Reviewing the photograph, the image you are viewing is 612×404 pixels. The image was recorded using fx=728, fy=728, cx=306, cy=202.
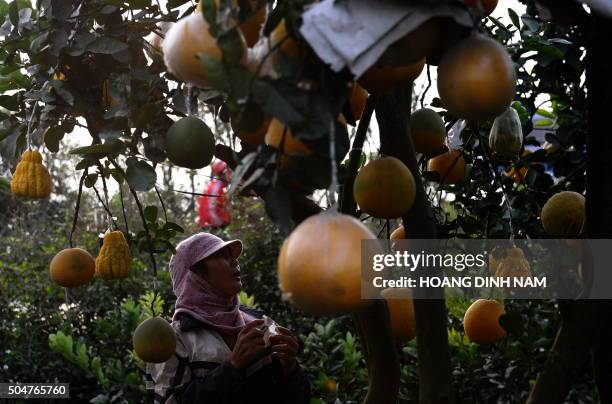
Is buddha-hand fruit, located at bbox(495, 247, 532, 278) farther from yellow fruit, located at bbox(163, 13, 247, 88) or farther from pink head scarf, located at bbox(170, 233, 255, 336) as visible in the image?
yellow fruit, located at bbox(163, 13, 247, 88)

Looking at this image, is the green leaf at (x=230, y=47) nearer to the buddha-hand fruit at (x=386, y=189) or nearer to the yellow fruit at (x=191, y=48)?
the yellow fruit at (x=191, y=48)

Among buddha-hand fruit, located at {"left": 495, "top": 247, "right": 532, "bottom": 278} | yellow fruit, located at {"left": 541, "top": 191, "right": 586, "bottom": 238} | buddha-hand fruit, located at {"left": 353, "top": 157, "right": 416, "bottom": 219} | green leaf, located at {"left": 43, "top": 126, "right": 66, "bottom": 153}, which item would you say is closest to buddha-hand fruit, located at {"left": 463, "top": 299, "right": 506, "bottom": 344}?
buddha-hand fruit, located at {"left": 495, "top": 247, "right": 532, "bottom": 278}

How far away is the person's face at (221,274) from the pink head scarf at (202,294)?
19 millimetres

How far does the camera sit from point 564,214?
1.72m

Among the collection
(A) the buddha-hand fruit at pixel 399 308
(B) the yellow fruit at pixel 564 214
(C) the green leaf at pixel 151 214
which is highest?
(C) the green leaf at pixel 151 214

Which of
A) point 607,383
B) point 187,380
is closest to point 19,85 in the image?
point 187,380

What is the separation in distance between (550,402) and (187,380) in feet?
3.67

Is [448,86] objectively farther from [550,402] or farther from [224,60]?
[550,402]

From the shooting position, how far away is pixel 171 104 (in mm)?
1511

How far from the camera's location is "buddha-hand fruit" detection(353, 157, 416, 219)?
1.19m

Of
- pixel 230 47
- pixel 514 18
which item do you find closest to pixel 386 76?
pixel 230 47

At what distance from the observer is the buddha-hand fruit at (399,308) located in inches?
70.3

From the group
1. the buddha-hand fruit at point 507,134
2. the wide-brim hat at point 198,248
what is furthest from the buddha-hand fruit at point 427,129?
the wide-brim hat at point 198,248

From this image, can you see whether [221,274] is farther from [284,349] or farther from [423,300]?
[423,300]
